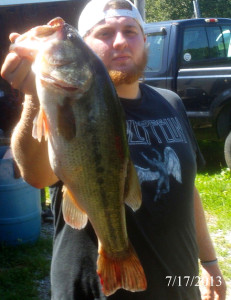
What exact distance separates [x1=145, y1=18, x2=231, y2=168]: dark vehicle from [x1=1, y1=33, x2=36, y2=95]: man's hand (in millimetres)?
5862

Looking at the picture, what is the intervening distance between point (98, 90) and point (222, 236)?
3994 millimetres

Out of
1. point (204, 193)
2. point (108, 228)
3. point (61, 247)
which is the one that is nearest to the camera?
point (108, 228)

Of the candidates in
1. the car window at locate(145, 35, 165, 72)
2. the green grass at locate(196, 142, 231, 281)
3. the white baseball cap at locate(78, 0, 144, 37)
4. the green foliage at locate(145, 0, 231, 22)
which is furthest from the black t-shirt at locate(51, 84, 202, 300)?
the green foliage at locate(145, 0, 231, 22)

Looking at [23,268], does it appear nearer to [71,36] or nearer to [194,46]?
[71,36]

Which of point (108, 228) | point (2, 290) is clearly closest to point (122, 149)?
point (108, 228)

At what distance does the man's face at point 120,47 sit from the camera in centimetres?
204

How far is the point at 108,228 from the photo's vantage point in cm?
165

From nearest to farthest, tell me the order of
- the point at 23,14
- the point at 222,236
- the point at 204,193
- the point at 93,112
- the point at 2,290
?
1. the point at 93,112
2. the point at 2,290
3. the point at 222,236
4. the point at 204,193
5. the point at 23,14

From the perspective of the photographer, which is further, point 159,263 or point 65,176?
point 159,263

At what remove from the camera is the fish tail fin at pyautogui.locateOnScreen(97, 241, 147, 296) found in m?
1.71

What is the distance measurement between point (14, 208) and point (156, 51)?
12.5 ft

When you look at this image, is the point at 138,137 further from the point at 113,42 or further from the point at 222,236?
the point at 222,236

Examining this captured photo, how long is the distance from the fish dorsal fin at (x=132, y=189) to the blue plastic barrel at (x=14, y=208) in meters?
3.37

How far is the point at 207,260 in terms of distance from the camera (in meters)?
2.51
